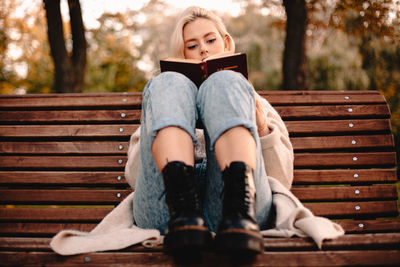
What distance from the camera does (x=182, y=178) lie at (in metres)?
1.24

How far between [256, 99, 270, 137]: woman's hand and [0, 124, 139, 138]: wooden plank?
2.99 ft

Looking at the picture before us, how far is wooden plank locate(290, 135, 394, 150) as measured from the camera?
2.22 m

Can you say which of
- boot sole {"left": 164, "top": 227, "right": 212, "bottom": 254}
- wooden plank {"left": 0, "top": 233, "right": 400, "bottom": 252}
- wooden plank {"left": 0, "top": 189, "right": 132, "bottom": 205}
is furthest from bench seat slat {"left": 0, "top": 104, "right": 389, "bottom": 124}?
boot sole {"left": 164, "top": 227, "right": 212, "bottom": 254}

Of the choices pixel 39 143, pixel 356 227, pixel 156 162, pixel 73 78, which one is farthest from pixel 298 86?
pixel 156 162

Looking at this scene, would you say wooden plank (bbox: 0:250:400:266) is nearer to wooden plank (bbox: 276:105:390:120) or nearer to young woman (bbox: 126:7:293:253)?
young woman (bbox: 126:7:293:253)

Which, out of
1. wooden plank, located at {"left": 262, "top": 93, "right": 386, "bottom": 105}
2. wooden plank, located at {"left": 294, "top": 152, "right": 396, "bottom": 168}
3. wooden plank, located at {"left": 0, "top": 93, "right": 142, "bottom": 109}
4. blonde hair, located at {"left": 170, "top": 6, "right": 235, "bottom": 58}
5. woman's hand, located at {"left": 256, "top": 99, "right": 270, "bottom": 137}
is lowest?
wooden plank, located at {"left": 294, "top": 152, "right": 396, "bottom": 168}

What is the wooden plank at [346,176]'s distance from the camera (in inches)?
85.7

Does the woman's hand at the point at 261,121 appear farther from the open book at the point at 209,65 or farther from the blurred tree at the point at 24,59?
the blurred tree at the point at 24,59

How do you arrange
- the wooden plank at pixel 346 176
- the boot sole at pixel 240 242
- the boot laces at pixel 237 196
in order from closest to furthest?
the boot sole at pixel 240 242 → the boot laces at pixel 237 196 → the wooden plank at pixel 346 176

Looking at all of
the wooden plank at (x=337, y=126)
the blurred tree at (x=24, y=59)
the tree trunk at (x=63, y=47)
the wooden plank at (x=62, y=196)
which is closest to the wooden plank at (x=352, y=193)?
the wooden plank at (x=337, y=126)

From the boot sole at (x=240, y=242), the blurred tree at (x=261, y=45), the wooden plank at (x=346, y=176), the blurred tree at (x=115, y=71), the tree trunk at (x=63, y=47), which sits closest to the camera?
the boot sole at (x=240, y=242)

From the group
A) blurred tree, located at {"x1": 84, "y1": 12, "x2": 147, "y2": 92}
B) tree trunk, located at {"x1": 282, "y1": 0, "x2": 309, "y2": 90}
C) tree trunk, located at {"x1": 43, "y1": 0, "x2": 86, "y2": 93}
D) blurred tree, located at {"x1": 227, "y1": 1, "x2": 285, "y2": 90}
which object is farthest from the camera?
blurred tree, located at {"x1": 227, "y1": 1, "x2": 285, "y2": 90}

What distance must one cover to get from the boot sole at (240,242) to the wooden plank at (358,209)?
1.14m

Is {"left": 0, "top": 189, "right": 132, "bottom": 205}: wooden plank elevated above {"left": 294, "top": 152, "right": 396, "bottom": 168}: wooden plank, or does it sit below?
below
